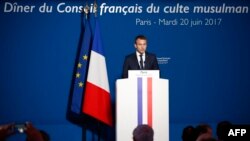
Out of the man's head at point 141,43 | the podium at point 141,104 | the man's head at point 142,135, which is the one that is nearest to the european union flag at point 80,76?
the man's head at point 141,43

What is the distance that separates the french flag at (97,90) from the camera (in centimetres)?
761

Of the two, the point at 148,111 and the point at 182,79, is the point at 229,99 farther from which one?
the point at 148,111

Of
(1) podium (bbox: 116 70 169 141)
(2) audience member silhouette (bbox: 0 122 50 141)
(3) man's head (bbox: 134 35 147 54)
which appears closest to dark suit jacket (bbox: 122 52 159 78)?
(3) man's head (bbox: 134 35 147 54)

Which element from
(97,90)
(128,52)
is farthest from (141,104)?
(128,52)

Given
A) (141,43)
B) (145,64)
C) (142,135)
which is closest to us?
(142,135)

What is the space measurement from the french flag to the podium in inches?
33.7

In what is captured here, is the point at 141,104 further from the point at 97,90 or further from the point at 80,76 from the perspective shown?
the point at 80,76

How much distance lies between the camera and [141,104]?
6832 millimetres

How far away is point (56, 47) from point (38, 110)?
1.02m

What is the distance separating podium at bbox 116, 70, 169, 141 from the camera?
22.3ft

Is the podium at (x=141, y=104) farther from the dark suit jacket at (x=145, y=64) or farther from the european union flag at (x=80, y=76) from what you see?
the european union flag at (x=80, y=76)

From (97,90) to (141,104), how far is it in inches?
42.1

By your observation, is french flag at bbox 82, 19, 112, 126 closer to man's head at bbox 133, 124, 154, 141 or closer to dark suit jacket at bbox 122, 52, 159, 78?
dark suit jacket at bbox 122, 52, 159, 78

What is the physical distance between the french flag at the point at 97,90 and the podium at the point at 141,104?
856mm
